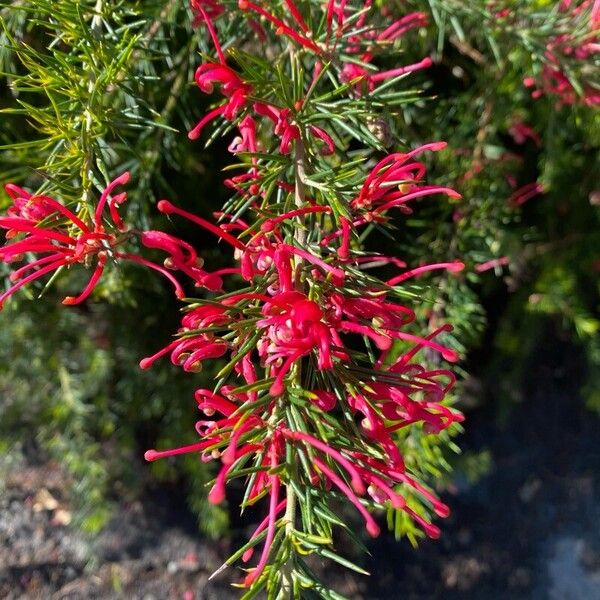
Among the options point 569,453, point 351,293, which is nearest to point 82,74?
point 351,293

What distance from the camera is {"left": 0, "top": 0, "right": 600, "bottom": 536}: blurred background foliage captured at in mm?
691

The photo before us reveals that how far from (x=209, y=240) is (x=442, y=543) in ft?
2.70

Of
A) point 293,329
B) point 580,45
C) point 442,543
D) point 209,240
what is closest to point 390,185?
point 293,329

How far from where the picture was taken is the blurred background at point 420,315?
0.66 m

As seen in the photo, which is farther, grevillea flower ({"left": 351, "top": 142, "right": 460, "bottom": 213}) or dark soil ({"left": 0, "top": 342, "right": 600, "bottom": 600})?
dark soil ({"left": 0, "top": 342, "right": 600, "bottom": 600})

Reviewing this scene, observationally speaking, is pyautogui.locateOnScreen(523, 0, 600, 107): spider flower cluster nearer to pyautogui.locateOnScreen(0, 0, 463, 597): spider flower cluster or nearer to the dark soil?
pyautogui.locateOnScreen(0, 0, 463, 597): spider flower cluster

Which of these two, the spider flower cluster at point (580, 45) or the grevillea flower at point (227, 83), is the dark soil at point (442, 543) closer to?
the spider flower cluster at point (580, 45)

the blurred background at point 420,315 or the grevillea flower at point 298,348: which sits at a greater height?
the grevillea flower at point 298,348

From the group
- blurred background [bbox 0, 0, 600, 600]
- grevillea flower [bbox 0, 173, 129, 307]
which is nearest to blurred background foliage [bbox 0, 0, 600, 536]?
blurred background [bbox 0, 0, 600, 600]

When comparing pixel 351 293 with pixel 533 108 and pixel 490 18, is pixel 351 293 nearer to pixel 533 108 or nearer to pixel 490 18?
pixel 490 18

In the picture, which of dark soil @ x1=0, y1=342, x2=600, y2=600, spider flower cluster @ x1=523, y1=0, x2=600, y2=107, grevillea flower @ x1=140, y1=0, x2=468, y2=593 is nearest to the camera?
grevillea flower @ x1=140, y1=0, x2=468, y2=593

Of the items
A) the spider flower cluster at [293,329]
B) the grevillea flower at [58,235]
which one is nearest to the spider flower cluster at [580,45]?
the spider flower cluster at [293,329]

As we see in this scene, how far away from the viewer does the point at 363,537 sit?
4.19 feet

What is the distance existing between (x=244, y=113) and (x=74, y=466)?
857 mm
